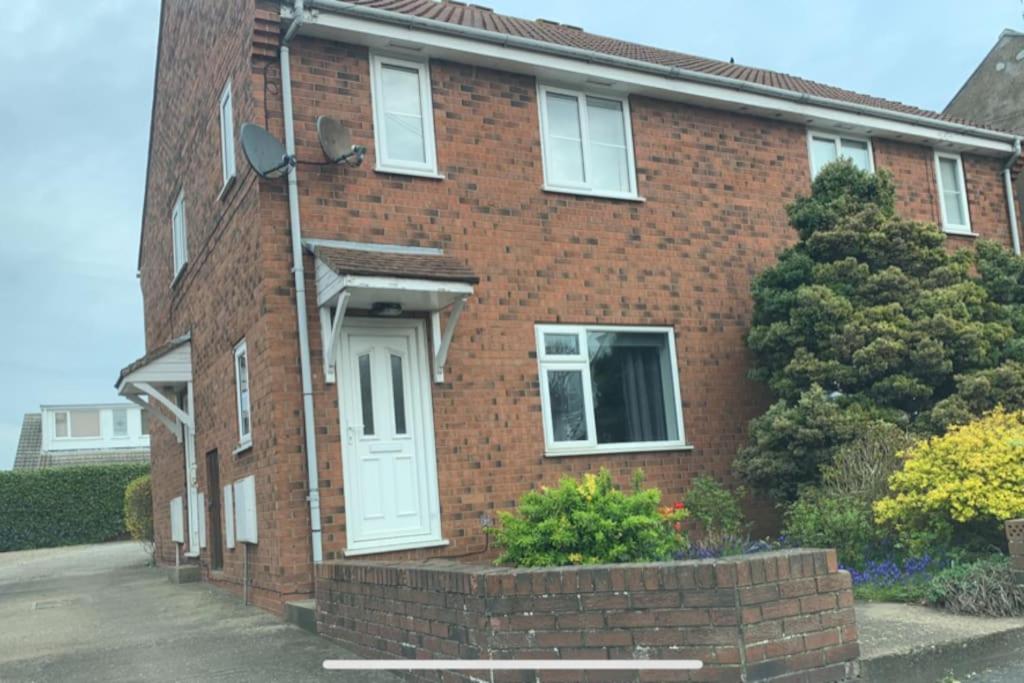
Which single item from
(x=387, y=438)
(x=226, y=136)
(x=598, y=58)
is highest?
(x=598, y=58)

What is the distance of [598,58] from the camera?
1134 cm

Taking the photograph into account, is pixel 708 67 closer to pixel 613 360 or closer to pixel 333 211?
pixel 613 360

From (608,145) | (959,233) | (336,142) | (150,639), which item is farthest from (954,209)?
(150,639)

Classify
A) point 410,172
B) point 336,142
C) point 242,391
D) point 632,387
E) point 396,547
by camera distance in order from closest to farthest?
point 396,547, point 336,142, point 410,172, point 242,391, point 632,387

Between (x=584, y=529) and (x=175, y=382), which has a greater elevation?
(x=175, y=382)

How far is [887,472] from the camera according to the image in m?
9.55

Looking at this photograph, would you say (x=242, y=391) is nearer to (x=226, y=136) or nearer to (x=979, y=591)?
(x=226, y=136)

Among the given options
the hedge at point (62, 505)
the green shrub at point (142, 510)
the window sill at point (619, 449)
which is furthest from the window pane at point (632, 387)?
the hedge at point (62, 505)

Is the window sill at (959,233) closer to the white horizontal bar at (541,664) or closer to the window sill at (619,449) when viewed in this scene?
the window sill at (619,449)

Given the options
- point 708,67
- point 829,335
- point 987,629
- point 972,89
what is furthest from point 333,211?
point 972,89

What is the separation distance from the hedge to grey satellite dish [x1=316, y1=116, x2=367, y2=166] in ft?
78.5

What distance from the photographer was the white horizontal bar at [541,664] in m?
4.99

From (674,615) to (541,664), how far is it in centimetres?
80

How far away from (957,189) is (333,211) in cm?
1044
